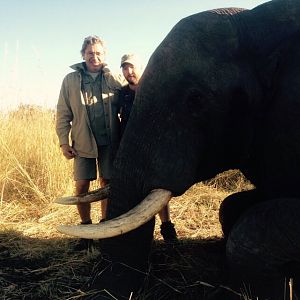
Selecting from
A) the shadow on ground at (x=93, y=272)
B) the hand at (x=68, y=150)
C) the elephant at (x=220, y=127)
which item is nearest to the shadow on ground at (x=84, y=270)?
the shadow on ground at (x=93, y=272)

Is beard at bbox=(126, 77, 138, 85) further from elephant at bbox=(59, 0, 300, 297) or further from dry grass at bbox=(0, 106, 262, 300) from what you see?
elephant at bbox=(59, 0, 300, 297)

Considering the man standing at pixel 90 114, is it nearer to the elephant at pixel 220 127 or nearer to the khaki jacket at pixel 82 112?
the khaki jacket at pixel 82 112

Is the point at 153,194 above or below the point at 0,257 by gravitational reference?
above

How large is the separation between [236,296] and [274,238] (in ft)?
2.02

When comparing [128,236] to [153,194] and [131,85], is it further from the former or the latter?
[131,85]

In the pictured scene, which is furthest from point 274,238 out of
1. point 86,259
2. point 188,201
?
point 188,201

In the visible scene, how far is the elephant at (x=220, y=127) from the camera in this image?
3.58 metres

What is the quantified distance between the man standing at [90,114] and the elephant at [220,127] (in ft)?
6.61

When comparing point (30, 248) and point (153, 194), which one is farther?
point (30, 248)

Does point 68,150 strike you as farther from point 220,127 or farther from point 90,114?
point 220,127

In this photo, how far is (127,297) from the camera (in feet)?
12.5

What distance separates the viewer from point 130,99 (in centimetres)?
578

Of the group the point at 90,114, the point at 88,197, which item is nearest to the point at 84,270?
the point at 88,197

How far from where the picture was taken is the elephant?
358 centimetres
